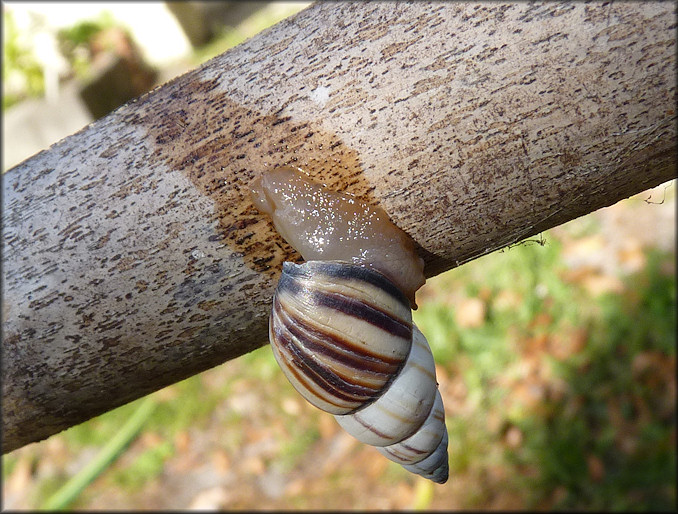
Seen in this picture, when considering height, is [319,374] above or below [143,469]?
above

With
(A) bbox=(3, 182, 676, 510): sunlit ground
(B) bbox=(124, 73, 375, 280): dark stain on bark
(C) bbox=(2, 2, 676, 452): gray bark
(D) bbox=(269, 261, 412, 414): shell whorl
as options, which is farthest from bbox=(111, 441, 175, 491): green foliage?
(B) bbox=(124, 73, 375, 280): dark stain on bark

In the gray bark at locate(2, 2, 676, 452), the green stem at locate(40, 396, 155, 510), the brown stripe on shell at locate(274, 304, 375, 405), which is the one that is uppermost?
the gray bark at locate(2, 2, 676, 452)

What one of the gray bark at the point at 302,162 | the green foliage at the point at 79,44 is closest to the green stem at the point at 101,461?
the gray bark at the point at 302,162

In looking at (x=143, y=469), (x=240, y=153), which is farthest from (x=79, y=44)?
(x=240, y=153)

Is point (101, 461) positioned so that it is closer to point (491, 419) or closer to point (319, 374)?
point (491, 419)

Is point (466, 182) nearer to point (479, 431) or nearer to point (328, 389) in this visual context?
point (328, 389)

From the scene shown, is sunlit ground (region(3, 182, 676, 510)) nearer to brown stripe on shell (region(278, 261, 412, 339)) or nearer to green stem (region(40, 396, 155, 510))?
green stem (region(40, 396, 155, 510))
